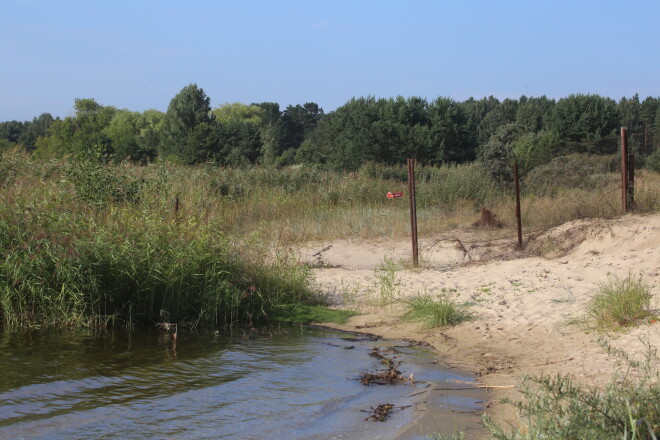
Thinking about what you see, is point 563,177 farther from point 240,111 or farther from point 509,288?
point 240,111

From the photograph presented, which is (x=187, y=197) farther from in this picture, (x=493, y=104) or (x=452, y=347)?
(x=493, y=104)

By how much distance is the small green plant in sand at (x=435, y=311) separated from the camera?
8867 millimetres

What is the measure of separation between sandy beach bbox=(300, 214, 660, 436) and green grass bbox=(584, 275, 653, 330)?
0.63 feet

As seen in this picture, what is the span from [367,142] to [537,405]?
39.3 m

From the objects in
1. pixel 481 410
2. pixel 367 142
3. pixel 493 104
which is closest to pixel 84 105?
pixel 493 104

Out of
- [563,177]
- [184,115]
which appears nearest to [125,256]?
[563,177]

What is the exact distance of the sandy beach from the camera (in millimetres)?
6805

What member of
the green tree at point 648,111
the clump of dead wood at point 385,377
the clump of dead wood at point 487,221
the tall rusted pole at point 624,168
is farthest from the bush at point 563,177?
the green tree at point 648,111

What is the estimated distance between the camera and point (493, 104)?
86.1 meters

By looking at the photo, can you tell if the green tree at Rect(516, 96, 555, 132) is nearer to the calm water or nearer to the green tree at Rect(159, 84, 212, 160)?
the green tree at Rect(159, 84, 212, 160)

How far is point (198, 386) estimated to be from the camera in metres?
6.66

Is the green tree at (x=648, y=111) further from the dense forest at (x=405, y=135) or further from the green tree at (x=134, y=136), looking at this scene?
the green tree at (x=134, y=136)

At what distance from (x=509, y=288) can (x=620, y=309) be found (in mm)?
2707

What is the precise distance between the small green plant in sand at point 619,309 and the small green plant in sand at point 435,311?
1620 mm
